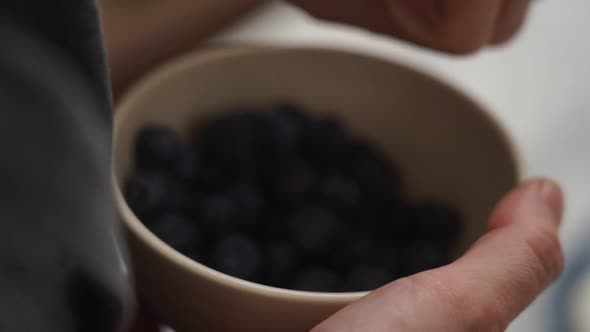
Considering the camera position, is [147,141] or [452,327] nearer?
[452,327]

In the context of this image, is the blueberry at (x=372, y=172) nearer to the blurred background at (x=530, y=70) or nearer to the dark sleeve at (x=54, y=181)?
the blurred background at (x=530, y=70)

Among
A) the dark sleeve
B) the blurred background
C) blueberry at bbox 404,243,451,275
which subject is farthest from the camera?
the blurred background

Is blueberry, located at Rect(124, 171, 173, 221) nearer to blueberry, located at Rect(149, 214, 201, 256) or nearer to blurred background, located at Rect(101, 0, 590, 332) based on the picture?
blueberry, located at Rect(149, 214, 201, 256)

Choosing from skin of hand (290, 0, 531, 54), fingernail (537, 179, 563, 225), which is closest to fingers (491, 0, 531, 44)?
skin of hand (290, 0, 531, 54)

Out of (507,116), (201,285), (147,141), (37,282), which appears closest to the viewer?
(37,282)

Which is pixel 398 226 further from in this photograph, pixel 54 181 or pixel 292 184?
pixel 54 181

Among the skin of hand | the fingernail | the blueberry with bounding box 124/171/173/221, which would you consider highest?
the skin of hand

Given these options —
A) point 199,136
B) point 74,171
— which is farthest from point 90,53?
point 199,136

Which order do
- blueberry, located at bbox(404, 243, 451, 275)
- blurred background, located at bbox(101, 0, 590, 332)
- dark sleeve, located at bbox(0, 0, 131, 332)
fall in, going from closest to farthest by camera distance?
dark sleeve, located at bbox(0, 0, 131, 332), blueberry, located at bbox(404, 243, 451, 275), blurred background, located at bbox(101, 0, 590, 332)

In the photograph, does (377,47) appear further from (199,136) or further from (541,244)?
(541,244)
